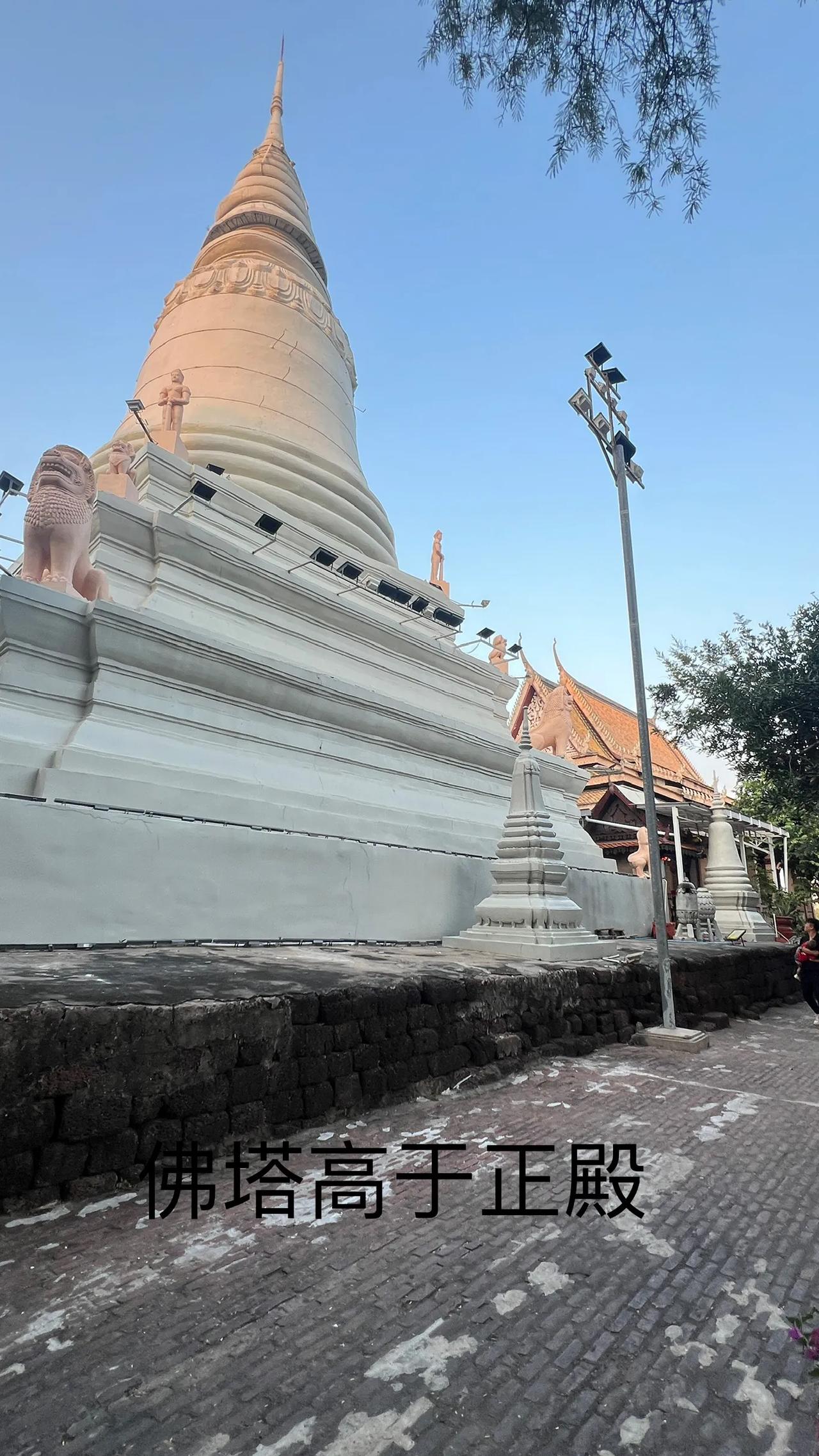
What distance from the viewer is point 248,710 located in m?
7.28

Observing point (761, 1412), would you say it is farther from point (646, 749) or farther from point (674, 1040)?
point (646, 749)

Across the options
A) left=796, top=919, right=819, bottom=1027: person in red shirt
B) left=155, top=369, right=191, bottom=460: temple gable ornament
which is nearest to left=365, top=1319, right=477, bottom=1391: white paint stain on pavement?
left=796, top=919, right=819, bottom=1027: person in red shirt

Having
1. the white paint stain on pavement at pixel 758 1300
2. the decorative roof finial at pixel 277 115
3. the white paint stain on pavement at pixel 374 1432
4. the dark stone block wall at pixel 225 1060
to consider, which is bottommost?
the white paint stain on pavement at pixel 374 1432

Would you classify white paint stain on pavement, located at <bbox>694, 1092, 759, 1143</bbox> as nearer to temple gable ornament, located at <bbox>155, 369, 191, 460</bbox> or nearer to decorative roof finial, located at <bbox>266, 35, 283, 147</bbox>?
temple gable ornament, located at <bbox>155, 369, 191, 460</bbox>

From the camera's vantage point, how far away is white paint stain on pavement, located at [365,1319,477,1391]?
163 centimetres

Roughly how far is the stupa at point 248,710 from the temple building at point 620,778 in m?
7.53

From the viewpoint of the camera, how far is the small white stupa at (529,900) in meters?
6.15

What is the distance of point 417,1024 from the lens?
3.83 m

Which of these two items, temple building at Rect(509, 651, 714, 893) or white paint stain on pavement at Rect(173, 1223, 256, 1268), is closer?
white paint stain on pavement at Rect(173, 1223, 256, 1268)

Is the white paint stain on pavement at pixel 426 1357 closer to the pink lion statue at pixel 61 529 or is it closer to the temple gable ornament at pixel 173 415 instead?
the pink lion statue at pixel 61 529

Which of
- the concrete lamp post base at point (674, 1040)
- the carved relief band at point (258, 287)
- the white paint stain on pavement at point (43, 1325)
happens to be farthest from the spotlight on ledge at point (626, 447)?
the carved relief band at point (258, 287)

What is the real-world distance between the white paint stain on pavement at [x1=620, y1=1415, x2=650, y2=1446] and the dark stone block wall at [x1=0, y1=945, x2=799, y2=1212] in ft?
5.76

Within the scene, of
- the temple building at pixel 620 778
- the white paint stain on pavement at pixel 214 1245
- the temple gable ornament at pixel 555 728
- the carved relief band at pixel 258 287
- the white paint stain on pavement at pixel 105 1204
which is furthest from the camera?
the temple building at pixel 620 778

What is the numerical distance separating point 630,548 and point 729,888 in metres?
7.45
